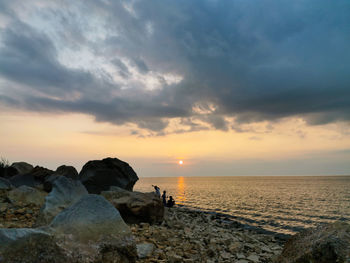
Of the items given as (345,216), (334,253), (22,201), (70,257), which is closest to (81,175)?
(22,201)

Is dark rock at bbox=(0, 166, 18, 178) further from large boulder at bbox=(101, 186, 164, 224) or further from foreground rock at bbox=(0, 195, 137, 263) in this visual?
foreground rock at bbox=(0, 195, 137, 263)

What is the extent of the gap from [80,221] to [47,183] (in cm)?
1652

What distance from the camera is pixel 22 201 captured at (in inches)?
453

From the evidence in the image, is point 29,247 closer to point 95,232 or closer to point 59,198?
point 95,232

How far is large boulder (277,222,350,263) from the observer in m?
4.68

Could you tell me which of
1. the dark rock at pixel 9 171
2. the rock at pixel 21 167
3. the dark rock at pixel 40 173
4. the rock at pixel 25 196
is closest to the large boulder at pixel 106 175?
the dark rock at pixel 40 173

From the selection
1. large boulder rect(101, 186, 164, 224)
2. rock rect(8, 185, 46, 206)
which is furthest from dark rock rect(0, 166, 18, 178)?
large boulder rect(101, 186, 164, 224)

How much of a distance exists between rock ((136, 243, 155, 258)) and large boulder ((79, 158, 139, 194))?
16.5 metres

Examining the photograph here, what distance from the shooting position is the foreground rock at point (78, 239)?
3.62 m

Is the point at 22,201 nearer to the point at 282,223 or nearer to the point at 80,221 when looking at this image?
the point at 80,221

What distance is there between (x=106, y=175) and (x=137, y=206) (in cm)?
1207

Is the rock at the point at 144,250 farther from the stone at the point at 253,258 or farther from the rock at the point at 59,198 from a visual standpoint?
the stone at the point at 253,258

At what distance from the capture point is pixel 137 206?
1178 centimetres

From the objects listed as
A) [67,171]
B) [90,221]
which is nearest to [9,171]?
[67,171]
